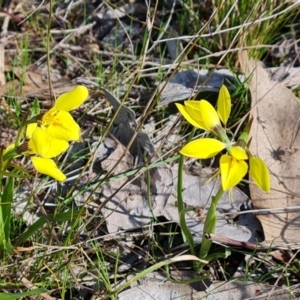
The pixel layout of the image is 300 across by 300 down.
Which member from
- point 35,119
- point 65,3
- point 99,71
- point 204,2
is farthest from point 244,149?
point 65,3

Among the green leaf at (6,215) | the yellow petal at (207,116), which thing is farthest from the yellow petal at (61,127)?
the yellow petal at (207,116)

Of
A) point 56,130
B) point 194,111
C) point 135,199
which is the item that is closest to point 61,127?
point 56,130

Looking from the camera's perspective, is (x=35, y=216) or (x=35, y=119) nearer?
(x=35, y=119)

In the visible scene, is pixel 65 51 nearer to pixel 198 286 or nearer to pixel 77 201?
pixel 77 201

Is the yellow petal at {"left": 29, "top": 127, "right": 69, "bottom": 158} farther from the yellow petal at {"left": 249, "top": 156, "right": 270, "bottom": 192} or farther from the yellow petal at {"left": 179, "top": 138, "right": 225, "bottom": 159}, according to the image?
the yellow petal at {"left": 249, "top": 156, "right": 270, "bottom": 192}

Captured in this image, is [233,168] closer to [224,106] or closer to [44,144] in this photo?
[224,106]
